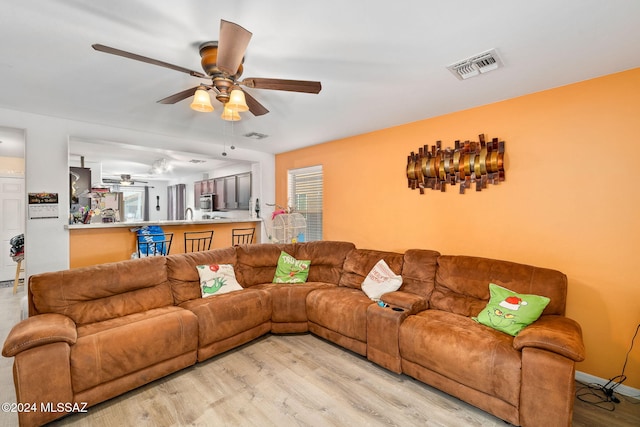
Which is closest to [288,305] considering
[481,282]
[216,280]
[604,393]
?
[216,280]

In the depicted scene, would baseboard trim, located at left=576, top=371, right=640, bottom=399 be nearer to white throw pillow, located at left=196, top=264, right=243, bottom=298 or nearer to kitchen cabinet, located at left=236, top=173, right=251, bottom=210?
white throw pillow, located at left=196, top=264, right=243, bottom=298

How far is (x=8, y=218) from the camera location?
544 centimetres

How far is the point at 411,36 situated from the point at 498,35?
56 centimetres

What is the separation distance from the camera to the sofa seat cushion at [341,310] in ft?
9.05

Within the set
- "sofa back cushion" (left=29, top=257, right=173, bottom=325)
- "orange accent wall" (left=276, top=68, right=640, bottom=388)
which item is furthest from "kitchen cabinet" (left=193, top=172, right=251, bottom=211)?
"orange accent wall" (left=276, top=68, right=640, bottom=388)

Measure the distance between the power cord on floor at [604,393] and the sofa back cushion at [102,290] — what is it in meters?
3.75

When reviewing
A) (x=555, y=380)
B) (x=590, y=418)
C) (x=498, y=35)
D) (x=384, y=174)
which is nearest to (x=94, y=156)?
(x=384, y=174)

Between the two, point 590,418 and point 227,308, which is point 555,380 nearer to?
point 590,418

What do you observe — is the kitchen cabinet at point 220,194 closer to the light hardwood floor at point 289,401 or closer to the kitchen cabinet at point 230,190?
the kitchen cabinet at point 230,190

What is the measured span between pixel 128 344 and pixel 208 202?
208 inches

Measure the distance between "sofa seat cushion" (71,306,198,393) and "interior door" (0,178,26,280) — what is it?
5062mm

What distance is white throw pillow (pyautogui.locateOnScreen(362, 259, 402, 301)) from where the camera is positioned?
305cm

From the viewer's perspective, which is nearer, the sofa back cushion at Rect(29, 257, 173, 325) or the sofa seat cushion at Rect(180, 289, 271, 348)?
the sofa back cushion at Rect(29, 257, 173, 325)

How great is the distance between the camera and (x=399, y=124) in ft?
12.0
